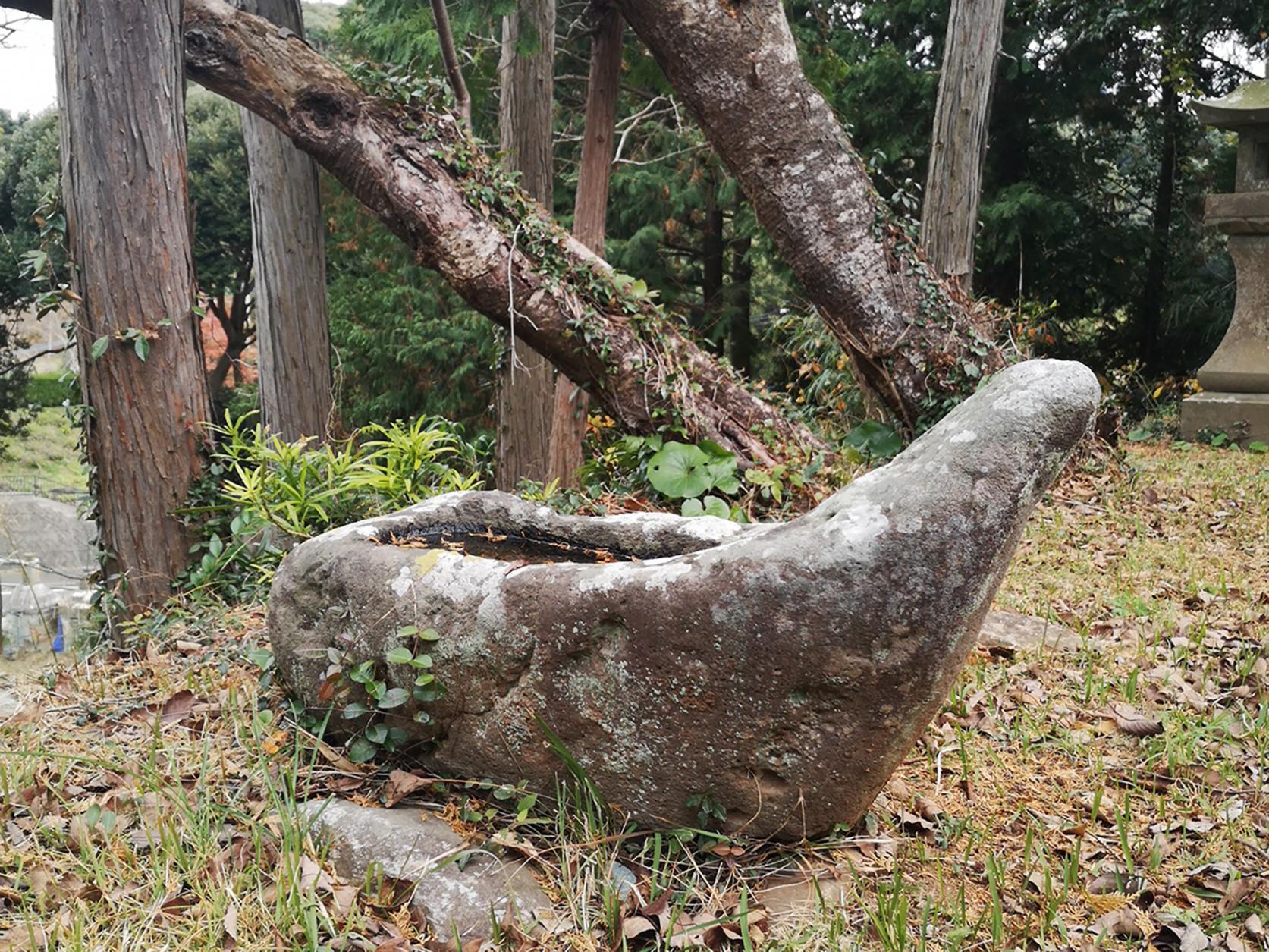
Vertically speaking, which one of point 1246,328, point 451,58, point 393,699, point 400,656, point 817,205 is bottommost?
point 393,699

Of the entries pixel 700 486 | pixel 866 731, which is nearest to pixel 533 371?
pixel 700 486

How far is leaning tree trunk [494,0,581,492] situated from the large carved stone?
13.4 feet

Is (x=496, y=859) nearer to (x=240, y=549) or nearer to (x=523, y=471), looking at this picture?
(x=240, y=549)

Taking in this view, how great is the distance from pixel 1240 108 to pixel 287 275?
827 centimetres

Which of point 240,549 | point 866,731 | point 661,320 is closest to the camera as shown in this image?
point 866,731

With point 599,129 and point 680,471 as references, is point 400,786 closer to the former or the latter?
point 680,471

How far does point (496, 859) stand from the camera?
2479 mm

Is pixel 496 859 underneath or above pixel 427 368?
underneath

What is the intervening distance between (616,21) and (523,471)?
3292 mm

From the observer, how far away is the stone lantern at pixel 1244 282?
8680mm

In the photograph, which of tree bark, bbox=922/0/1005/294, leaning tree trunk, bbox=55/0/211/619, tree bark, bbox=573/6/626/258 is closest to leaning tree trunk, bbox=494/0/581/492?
tree bark, bbox=573/6/626/258

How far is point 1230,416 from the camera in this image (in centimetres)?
866

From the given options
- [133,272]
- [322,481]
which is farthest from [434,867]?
[133,272]

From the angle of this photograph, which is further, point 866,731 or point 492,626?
point 492,626
